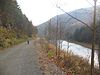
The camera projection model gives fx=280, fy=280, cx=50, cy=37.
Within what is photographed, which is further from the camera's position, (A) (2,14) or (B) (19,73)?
(A) (2,14)

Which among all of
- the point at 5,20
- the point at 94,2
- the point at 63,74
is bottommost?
the point at 63,74

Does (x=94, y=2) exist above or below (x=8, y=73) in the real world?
above

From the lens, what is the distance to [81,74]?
15.9m

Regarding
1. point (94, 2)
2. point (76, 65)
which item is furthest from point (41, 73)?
point (94, 2)

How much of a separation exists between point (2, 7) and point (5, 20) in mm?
4361

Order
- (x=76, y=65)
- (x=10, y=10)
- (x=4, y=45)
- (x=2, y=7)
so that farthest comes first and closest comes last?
(x=10, y=10), (x=2, y=7), (x=4, y=45), (x=76, y=65)

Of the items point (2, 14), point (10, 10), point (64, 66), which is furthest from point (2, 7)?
point (64, 66)

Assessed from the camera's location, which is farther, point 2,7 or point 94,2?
point 2,7

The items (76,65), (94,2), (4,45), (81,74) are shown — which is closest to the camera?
(94,2)

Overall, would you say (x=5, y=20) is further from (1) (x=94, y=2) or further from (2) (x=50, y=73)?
(1) (x=94, y=2)

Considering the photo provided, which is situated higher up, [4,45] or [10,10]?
[10,10]

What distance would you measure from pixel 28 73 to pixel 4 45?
32.7m

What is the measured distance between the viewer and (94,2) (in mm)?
11398

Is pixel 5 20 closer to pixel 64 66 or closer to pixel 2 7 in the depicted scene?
pixel 2 7
